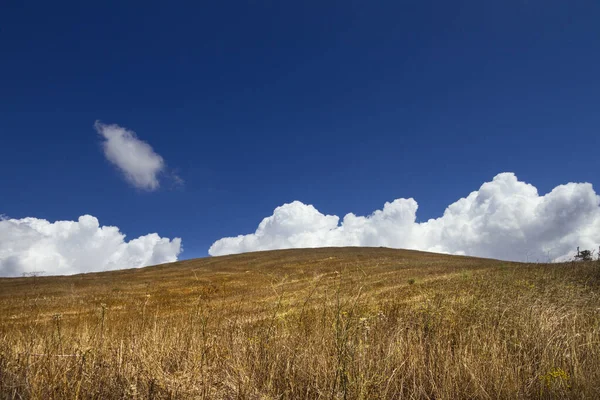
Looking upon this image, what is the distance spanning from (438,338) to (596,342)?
1.98 metres

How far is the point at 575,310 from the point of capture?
6098 mm

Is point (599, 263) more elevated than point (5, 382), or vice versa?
point (599, 263)

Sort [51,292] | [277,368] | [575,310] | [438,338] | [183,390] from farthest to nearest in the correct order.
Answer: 1. [51,292]
2. [575,310]
3. [438,338]
4. [277,368]
5. [183,390]

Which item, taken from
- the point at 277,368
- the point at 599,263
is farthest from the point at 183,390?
the point at 599,263

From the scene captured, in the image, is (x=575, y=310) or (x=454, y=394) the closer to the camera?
(x=454, y=394)

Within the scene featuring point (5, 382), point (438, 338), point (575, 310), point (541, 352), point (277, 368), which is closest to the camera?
point (5, 382)

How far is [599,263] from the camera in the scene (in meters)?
13.6

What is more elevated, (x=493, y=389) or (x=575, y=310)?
(x=575, y=310)

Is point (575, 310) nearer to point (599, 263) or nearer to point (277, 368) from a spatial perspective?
point (277, 368)

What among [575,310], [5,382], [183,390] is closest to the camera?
[183,390]

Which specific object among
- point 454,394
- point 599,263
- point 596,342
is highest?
point 599,263

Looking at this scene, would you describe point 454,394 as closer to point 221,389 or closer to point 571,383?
point 571,383

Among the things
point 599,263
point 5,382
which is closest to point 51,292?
point 5,382

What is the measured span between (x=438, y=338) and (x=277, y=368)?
8.49ft
